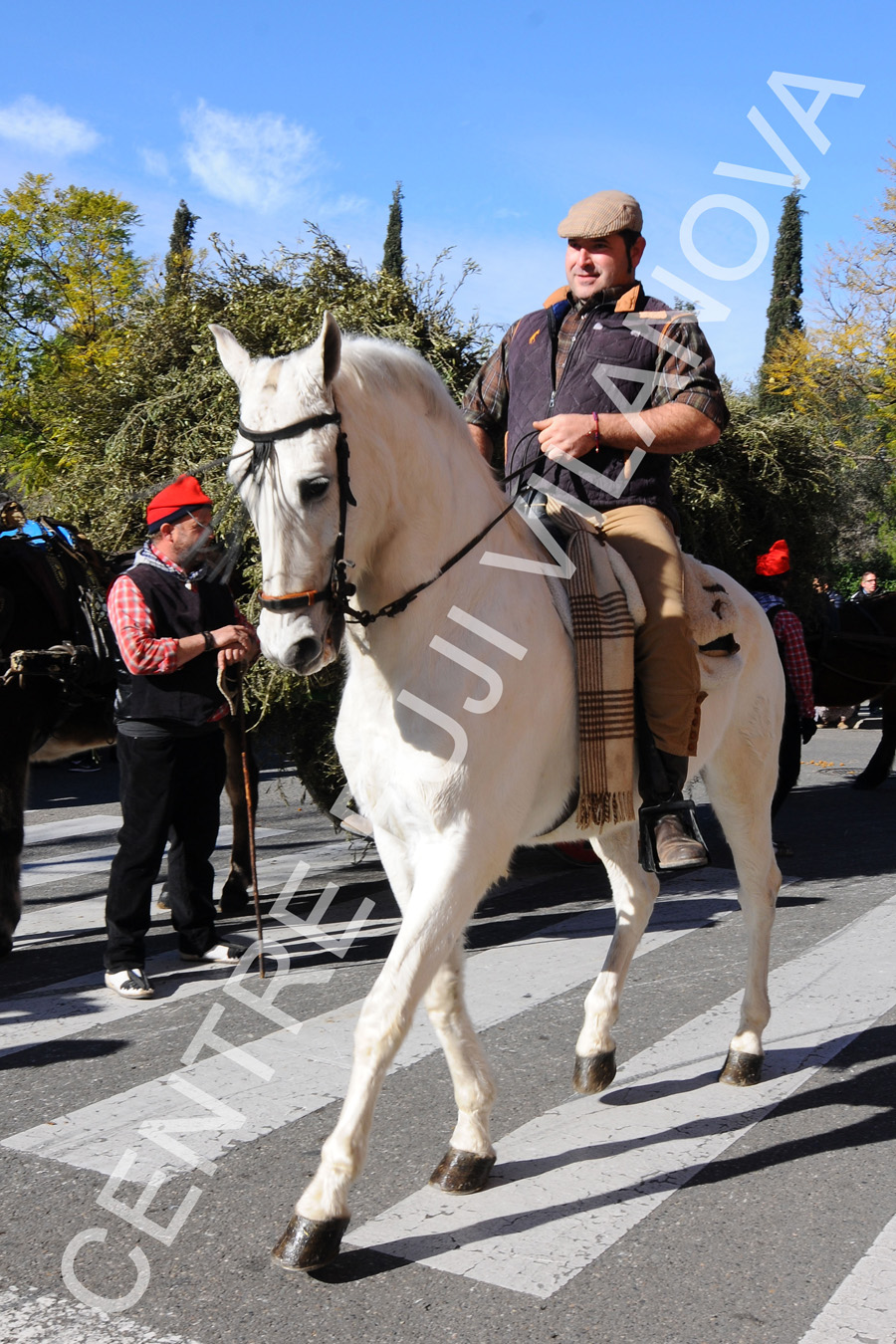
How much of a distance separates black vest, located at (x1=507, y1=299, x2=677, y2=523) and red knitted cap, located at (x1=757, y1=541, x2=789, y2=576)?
410 centimetres

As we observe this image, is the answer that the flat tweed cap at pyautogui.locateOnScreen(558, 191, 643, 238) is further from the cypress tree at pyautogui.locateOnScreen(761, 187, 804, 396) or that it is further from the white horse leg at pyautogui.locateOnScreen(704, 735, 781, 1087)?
the cypress tree at pyautogui.locateOnScreen(761, 187, 804, 396)

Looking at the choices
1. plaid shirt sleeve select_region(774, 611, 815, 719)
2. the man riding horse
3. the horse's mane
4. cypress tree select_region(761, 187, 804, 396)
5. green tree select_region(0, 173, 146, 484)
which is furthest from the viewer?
cypress tree select_region(761, 187, 804, 396)

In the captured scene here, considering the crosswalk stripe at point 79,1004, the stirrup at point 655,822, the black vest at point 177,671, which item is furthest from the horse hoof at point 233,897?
the stirrup at point 655,822

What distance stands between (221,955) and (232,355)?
12.1ft

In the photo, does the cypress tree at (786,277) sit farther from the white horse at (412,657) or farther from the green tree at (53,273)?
the white horse at (412,657)

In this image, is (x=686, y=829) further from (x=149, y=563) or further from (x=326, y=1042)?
(x=149, y=563)

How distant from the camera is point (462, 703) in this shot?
10.1ft

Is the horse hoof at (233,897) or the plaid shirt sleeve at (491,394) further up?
the plaid shirt sleeve at (491,394)

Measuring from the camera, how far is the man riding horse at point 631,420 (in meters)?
3.72

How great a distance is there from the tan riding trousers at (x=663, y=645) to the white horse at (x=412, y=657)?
38 centimetres

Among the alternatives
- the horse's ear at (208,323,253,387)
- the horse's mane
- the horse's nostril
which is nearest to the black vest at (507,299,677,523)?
the horse's mane

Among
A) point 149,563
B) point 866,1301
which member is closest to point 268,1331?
point 866,1301

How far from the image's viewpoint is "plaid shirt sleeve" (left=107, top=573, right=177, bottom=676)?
214 inches

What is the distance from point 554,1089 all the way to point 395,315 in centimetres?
417
